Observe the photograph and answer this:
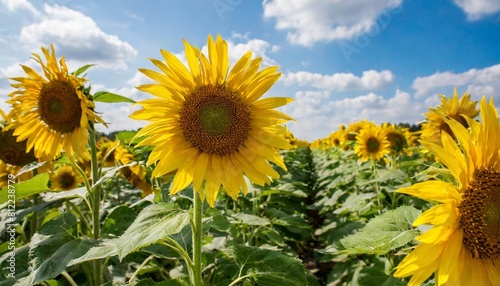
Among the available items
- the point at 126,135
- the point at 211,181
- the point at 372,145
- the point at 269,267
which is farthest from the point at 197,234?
the point at 372,145

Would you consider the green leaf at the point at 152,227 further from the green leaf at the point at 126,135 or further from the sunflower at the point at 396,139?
the sunflower at the point at 396,139

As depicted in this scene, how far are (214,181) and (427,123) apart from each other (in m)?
3.93

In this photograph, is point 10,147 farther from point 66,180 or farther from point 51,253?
point 66,180

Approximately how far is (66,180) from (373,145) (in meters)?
4.92

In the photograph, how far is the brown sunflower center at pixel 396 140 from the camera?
6.79m

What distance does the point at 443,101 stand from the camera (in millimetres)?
5086

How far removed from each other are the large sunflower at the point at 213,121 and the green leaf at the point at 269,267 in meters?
0.36

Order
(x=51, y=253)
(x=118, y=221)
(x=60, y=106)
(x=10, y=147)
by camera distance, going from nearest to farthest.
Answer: (x=51, y=253) → (x=60, y=106) → (x=118, y=221) → (x=10, y=147)

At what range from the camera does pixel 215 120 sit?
2232 mm

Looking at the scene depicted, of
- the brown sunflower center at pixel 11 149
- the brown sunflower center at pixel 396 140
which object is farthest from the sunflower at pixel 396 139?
the brown sunflower center at pixel 11 149

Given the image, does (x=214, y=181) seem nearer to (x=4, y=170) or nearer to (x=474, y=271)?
(x=474, y=271)

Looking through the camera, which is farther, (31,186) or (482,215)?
(31,186)

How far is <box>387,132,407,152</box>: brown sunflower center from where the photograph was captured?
22.3ft

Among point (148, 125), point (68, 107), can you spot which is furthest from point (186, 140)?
point (68, 107)
